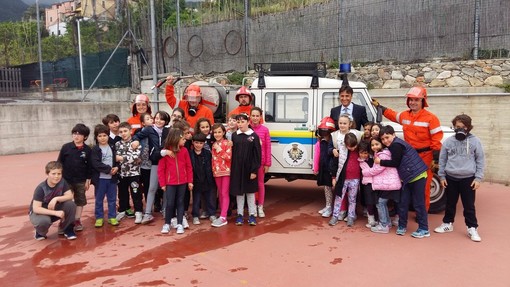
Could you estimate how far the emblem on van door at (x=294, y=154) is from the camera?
6.04 m

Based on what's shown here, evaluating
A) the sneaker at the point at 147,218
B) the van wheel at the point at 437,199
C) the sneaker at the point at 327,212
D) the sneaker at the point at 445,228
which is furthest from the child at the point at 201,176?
the van wheel at the point at 437,199

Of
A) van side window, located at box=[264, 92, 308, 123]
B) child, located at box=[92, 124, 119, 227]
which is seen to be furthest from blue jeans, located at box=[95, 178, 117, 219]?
van side window, located at box=[264, 92, 308, 123]

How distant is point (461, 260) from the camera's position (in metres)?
4.27

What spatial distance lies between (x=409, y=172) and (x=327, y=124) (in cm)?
127

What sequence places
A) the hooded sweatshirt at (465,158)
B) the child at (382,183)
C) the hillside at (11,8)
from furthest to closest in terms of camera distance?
the hillside at (11,8), the child at (382,183), the hooded sweatshirt at (465,158)

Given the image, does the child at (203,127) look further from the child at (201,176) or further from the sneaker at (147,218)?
the sneaker at (147,218)

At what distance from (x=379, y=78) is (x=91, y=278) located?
8488 millimetres

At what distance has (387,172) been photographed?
16.8ft

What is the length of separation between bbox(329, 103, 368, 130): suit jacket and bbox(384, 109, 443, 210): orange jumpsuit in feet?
2.07

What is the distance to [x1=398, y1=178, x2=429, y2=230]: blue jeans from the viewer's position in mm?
4980

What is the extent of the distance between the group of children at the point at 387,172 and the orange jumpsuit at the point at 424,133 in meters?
0.20

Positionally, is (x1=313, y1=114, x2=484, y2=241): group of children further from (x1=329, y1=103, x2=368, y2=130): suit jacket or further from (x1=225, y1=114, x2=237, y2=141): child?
(x1=225, y1=114, x2=237, y2=141): child

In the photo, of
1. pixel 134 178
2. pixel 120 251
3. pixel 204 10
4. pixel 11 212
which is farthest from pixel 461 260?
pixel 204 10

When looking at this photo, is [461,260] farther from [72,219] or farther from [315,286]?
[72,219]
